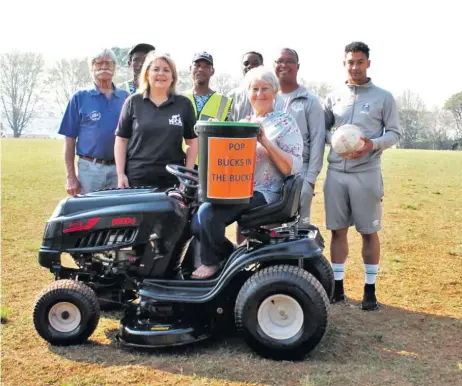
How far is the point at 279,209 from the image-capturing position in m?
4.27

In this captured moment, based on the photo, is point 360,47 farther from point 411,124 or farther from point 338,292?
point 411,124

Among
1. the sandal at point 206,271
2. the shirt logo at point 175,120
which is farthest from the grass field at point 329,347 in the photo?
the shirt logo at point 175,120

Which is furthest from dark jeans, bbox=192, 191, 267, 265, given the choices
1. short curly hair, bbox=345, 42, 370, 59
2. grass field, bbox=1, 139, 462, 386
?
short curly hair, bbox=345, 42, 370, 59

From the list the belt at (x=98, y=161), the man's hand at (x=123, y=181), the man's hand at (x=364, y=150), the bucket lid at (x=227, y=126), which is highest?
the bucket lid at (x=227, y=126)

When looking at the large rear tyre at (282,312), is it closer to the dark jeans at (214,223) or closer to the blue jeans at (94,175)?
the dark jeans at (214,223)

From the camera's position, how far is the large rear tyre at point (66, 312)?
4398mm

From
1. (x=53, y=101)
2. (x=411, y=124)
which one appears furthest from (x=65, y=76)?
(x=411, y=124)

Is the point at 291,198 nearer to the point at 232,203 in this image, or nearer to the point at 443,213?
the point at 232,203

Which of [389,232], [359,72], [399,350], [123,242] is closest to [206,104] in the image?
[359,72]

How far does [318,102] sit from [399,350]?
2285 millimetres

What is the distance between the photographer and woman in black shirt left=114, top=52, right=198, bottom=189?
16.4ft

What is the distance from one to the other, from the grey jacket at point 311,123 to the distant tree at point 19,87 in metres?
69.9

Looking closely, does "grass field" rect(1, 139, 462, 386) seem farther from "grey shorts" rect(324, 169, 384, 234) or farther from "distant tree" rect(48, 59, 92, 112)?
"distant tree" rect(48, 59, 92, 112)

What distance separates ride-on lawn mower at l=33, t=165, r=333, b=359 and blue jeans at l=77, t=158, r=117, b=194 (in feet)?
3.37
